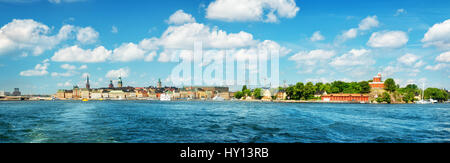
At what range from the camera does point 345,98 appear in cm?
12619

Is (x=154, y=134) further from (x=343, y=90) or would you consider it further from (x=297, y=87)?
(x=343, y=90)

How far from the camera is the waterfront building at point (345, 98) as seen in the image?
123062 mm

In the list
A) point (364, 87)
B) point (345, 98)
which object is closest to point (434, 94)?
point (364, 87)

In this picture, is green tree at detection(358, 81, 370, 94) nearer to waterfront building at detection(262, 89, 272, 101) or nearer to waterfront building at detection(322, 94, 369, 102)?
waterfront building at detection(322, 94, 369, 102)

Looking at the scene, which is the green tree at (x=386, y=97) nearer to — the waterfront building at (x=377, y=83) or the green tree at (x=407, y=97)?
the green tree at (x=407, y=97)

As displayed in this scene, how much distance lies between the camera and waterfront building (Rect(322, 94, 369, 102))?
123 m

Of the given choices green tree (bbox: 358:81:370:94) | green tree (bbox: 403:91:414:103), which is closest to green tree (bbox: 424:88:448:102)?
green tree (bbox: 403:91:414:103)

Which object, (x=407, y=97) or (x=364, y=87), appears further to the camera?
(x=364, y=87)

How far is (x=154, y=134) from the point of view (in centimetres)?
1894

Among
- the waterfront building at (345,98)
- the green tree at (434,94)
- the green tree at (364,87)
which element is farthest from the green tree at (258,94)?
the green tree at (434,94)

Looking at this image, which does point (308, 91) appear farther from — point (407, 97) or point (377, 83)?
point (407, 97)

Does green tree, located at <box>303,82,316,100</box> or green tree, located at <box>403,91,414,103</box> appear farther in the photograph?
green tree, located at <box>303,82,316,100</box>
